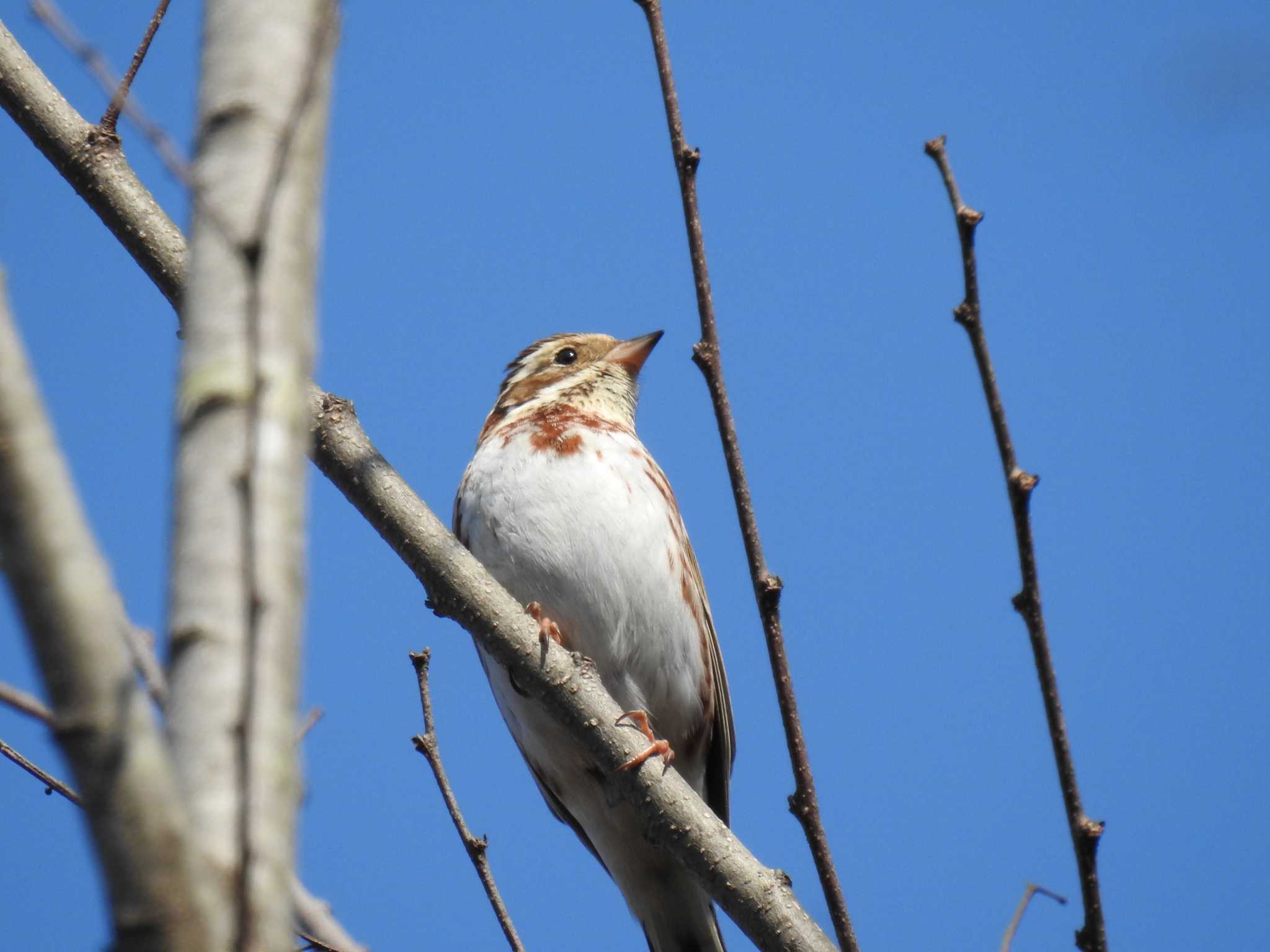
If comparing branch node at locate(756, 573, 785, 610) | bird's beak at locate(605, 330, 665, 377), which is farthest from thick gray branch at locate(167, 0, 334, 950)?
bird's beak at locate(605, 330, 665, 377)

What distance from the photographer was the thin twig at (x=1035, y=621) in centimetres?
289

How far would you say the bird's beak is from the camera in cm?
767

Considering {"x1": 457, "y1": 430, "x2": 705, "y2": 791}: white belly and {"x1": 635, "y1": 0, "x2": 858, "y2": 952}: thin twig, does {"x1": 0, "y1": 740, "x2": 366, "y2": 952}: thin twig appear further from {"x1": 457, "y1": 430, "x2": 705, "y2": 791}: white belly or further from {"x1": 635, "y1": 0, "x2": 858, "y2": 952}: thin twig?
{"x1": 457, "y1": 430, "x2": 705, "y2": 791}: white belly

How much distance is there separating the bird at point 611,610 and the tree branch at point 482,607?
140cm

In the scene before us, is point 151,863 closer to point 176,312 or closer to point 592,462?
point 176,312

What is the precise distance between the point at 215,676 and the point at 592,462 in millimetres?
4673

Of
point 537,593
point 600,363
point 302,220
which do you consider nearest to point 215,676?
point 302,220

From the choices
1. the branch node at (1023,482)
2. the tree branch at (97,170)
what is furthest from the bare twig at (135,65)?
the branch node at (1023,482)

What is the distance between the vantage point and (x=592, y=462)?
20.8 ft

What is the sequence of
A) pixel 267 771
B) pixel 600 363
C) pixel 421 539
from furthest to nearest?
1. pixel 600 363
2. pixel 421 539
3. pixel 267 771

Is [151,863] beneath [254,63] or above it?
beneath

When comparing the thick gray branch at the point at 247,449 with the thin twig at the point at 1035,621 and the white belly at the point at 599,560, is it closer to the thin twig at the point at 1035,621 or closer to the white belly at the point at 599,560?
the thin twig at the point at 1035,621

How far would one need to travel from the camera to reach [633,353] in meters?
7.68

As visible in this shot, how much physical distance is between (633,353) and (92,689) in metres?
6.30
